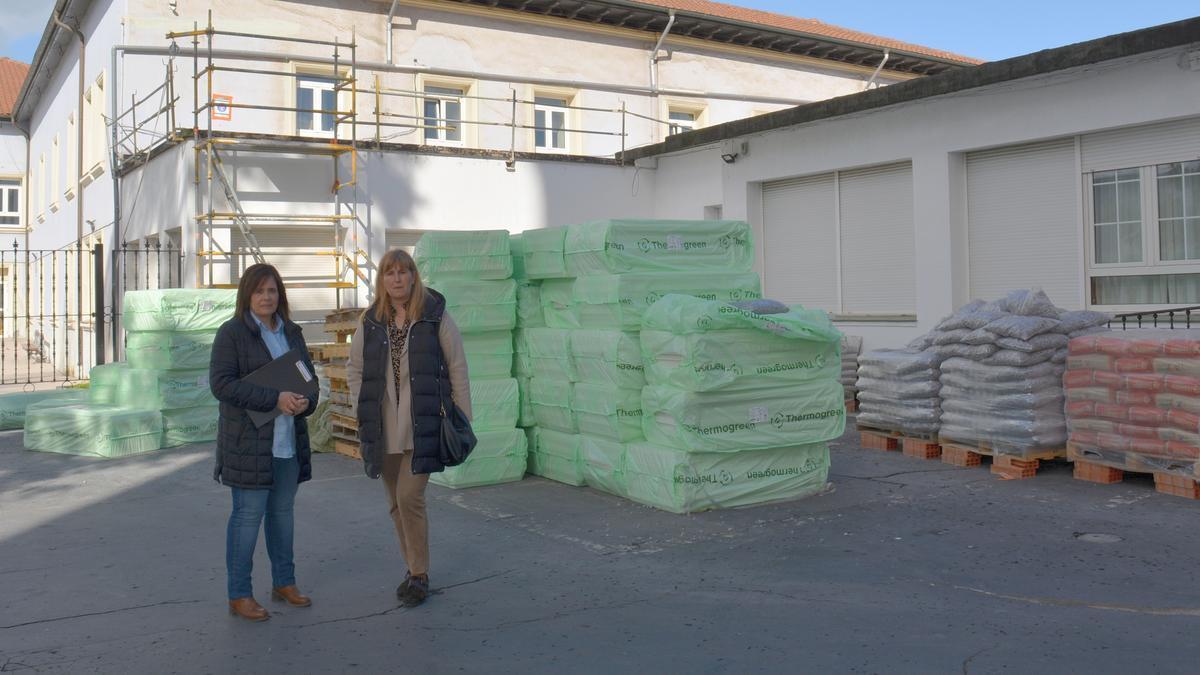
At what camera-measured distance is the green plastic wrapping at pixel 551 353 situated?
8.84m

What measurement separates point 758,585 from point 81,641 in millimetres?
3475

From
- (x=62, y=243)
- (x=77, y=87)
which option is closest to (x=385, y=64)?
(x=77, y=87)

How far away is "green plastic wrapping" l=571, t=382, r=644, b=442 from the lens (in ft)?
27.2

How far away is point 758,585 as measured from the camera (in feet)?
19.6

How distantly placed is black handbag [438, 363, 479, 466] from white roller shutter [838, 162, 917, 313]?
9.32 metres

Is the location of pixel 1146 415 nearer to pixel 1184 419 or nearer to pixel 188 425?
pixel 1184 419

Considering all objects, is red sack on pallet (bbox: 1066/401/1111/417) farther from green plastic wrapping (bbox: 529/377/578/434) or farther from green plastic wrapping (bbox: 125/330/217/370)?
green plastic wrapping (bbox: 125/330/217/370)

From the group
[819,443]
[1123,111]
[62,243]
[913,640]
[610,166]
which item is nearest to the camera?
[913,640]

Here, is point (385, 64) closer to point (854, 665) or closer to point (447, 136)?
point (447, 136)

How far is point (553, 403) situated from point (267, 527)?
3729 mm

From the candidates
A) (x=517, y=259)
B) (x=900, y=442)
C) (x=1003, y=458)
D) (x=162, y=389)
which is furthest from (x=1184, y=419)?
(x=162, y=389)

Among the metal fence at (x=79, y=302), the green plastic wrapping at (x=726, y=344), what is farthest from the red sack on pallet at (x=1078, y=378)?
the metal fence at (x=79, y=302)

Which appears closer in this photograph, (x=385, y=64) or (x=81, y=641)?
(x=81, y=641)

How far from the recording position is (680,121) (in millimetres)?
23562
